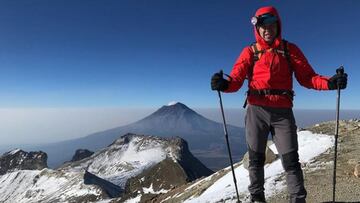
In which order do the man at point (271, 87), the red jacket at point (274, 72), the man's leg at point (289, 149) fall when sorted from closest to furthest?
the man's leg at point (289, 149) < the man at point (271, 87) < the red jacket at point (274, 72)

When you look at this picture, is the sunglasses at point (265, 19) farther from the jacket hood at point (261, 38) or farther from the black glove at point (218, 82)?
the black glove at point (218, 82)

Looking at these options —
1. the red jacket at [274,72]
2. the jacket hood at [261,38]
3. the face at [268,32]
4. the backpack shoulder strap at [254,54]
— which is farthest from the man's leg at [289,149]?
the face at [268,32]

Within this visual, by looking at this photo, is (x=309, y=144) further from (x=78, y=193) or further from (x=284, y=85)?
(x=78, y=193)

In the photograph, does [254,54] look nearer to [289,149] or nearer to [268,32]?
[268,32]

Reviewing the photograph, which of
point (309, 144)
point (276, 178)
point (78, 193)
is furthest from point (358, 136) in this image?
point (78, 193)

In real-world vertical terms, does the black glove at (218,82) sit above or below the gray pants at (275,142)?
above

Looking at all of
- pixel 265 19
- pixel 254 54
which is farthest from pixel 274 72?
pixel 265 19

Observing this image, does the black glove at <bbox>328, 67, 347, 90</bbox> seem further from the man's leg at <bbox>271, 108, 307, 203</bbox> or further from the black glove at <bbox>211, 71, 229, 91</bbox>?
the black glove at <bbox>211, 71, 229, 91</bbox>
